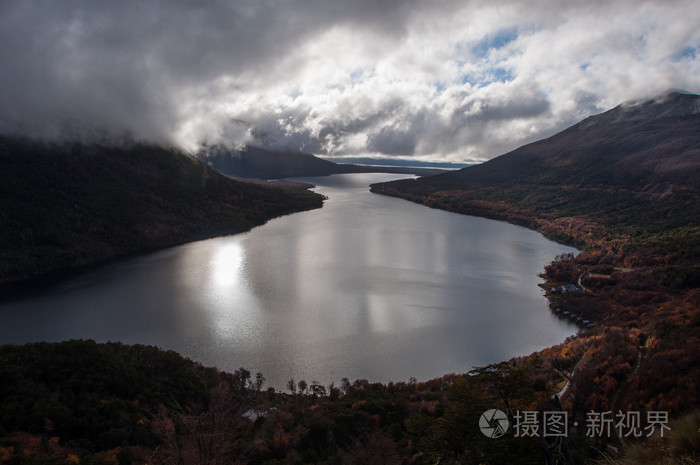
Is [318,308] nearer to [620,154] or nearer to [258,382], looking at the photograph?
[258,382]

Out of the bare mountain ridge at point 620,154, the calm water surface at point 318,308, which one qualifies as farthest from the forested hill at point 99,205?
the bare mountain ridge at point 620,154

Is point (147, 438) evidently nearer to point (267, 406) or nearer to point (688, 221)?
point (267, 406)

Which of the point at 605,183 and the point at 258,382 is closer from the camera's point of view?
the point at 258,382

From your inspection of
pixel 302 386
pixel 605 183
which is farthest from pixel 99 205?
pixel 605 183

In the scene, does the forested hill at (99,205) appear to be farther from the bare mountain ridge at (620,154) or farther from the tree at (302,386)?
the bare mountain ridge at (620,154)

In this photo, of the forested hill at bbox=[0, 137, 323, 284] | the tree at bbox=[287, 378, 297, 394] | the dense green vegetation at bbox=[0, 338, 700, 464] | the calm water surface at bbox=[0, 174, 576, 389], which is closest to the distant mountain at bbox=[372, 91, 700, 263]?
the calm water surface at bbox=[0, 174, 576, 389]

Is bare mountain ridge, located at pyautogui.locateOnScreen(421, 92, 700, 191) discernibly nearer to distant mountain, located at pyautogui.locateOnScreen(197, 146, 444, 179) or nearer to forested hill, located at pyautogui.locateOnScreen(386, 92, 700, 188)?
forested hill, located at pyautogui.locateOnScreen(386, 92, 700, 188)
